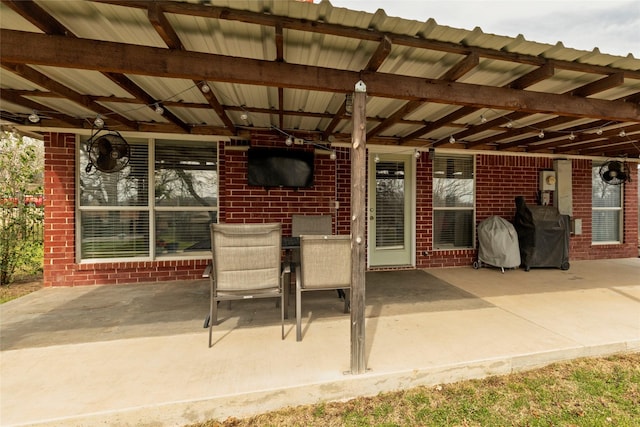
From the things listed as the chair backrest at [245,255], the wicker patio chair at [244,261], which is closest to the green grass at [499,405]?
the wicker patio chair at [244,261]

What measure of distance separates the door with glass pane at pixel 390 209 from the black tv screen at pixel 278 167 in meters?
1.33

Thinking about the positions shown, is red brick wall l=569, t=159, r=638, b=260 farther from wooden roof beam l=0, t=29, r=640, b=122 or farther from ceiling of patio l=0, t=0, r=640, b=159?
wooden roof beam l=0, t=29, r=640, b=122

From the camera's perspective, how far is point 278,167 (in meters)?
4.67

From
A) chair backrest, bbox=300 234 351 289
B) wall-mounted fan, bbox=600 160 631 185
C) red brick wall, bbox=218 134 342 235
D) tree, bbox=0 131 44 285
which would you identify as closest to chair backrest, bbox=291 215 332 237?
red brick wall, bbox=218 134 342 235

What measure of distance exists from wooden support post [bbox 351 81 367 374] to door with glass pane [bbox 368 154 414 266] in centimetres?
322

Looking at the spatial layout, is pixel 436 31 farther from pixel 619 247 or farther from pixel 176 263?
pixel 619 247

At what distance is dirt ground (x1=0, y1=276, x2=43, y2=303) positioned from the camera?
13.0ft

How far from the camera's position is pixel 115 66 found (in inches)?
78.1

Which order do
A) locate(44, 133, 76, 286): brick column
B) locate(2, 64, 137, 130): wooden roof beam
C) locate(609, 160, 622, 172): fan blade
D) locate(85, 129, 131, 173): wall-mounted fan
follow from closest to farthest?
locate(2, 64, 137, 130): wooden roof beam → locate(85, 129, 131, 173): wall-mounted fan → locate(44, 133, 76, 286): brick column → locate(609, 160, 622, 172): fan blade

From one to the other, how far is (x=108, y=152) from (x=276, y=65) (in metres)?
3.06

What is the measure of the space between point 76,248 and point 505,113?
623 centimetres

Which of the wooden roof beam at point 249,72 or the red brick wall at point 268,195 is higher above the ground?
the wooden roof beam at point 249,72

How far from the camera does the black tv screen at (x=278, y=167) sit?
464 cm

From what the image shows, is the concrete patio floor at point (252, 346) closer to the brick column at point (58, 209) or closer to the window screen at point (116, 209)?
the brick column at point (58, 209)
